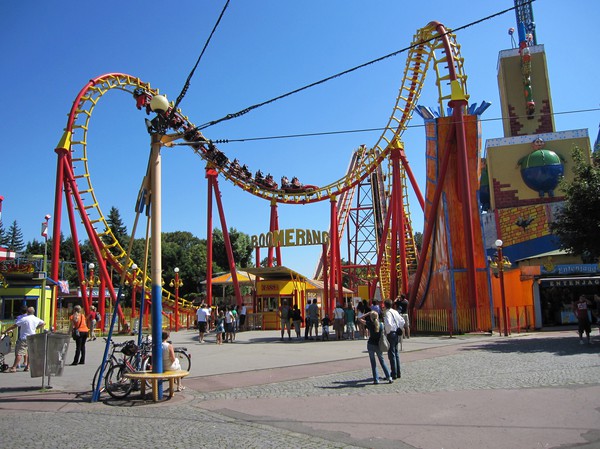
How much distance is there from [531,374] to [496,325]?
10.4 meters

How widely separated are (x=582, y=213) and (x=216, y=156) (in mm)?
16991

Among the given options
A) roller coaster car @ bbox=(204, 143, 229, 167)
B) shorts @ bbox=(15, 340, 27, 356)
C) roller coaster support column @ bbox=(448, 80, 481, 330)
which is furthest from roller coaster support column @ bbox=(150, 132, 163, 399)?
roller coaster car @ bbox=(204, 143, 229, 167)

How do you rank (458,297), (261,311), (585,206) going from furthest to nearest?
(261,311) < (458,297) < (585,206)

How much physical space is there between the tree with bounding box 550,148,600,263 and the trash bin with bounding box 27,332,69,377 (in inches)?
551

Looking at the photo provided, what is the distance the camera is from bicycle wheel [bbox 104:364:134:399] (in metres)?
8.20

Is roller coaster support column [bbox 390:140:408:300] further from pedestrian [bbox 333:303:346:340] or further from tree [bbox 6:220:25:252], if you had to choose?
tree [bbox 6:220:25:252]

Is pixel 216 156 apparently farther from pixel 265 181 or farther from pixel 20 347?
pixel 20 347

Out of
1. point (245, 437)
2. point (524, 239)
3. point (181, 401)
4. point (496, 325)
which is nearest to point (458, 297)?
point (496, 325)

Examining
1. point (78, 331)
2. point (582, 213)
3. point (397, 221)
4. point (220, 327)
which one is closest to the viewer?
point (78, 331)

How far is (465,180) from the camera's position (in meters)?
18.3

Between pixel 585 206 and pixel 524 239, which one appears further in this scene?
pixel 524 239

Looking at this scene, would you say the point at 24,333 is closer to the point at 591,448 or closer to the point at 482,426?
the point at 482,426

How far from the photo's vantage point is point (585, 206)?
14766 mm

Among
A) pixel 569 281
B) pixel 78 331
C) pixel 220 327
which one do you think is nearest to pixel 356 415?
pixel 78 331
